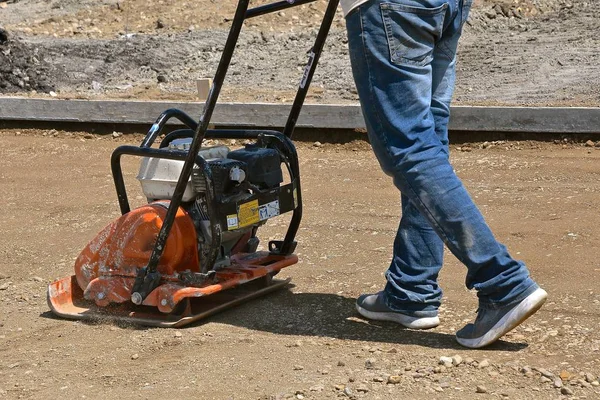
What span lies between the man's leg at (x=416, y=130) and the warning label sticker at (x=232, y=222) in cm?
76

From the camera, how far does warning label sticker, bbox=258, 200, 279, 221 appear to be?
410 centimetres

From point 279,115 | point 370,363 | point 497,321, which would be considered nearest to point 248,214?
point 370,363

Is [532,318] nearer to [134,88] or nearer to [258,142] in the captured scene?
[258,142]

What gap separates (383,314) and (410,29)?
1180 millimetres

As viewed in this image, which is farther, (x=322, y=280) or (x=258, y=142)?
(x=322, y=280)

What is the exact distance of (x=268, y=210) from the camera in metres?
4.13

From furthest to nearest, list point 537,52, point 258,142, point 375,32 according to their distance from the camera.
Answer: point 537,52
point 258,142
point 375,32

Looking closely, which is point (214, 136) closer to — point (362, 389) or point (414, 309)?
point (414, 309)

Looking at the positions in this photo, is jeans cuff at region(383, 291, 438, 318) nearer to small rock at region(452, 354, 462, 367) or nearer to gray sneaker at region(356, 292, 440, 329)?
gray sneaker at region(356, 292, 440, 329)

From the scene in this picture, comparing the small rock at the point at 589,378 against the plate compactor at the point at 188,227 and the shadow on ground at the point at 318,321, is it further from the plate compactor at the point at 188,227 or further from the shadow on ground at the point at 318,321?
the plate compactor at the point at 188,227

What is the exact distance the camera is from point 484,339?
141 inches

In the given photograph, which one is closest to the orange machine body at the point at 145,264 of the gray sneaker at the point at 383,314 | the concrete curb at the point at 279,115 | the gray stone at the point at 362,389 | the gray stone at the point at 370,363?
the gray sneaker at the point at 383,314

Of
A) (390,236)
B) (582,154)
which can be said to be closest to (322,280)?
(390,236)

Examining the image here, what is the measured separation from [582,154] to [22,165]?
427 centimetres
